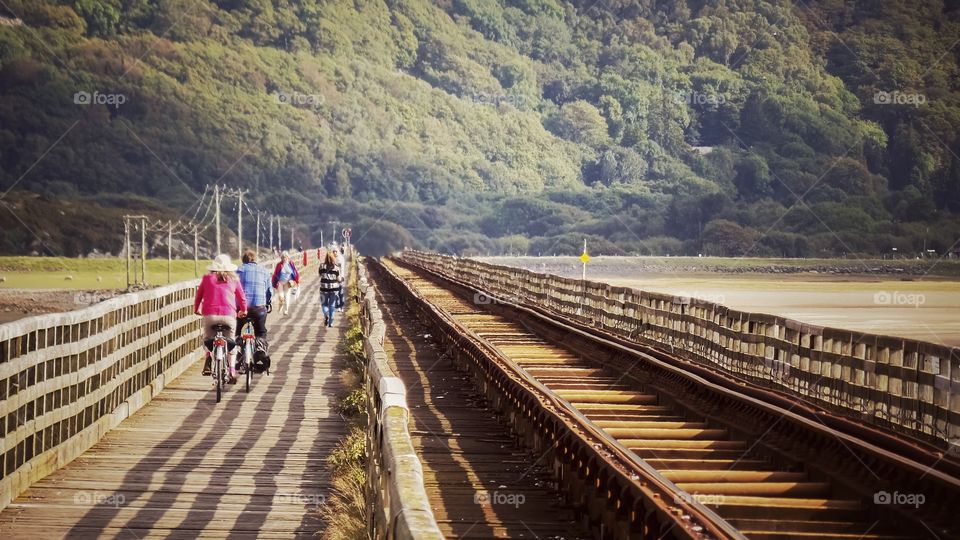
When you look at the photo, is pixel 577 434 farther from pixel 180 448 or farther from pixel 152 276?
pixel 152 276

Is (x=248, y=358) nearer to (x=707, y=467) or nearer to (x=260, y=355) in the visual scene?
(x=260, y=355)

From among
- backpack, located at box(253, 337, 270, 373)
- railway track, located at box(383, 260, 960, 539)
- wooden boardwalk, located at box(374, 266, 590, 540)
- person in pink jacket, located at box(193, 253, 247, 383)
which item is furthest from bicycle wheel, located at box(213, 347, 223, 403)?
railway track, located at box(383, 260, 960, 539)

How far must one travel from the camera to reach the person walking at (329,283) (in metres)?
30.0

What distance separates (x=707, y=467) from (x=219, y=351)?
7.75 metres

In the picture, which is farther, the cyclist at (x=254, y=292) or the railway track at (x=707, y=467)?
the cyclist at (x=254, y=292)

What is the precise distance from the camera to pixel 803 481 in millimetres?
11148

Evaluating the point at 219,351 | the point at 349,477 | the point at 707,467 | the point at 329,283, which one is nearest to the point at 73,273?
the point at 329,283

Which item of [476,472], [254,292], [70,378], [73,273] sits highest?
[254,292]

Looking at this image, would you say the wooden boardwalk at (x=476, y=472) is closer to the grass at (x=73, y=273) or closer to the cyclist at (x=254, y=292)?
the cyclist at (x=254, y=292)

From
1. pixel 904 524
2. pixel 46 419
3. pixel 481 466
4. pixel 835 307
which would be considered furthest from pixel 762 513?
pixel 835 307

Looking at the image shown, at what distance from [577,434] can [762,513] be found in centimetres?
206

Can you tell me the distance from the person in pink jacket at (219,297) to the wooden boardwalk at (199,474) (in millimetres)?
1199

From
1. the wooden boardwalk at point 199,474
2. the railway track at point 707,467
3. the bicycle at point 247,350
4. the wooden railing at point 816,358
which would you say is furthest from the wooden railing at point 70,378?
the wooden railing at point 816,358

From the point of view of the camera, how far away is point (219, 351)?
16906 mm
